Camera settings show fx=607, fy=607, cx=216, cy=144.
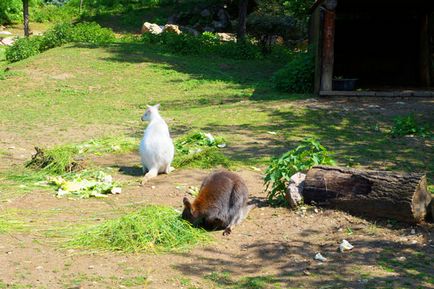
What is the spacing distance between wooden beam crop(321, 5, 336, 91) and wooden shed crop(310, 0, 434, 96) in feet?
4.62

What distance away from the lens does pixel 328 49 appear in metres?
14.4

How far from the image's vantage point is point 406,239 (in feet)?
17.6

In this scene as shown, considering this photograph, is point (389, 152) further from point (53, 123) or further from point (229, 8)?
point (229, 8)

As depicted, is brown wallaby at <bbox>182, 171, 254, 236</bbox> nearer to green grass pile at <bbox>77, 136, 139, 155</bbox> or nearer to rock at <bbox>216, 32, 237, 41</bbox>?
green grass pile at <bbox>77, 136, 139, 155</bbox>

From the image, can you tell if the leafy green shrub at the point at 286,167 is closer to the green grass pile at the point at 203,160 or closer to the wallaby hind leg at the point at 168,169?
the green grass pile at the point at 203,160

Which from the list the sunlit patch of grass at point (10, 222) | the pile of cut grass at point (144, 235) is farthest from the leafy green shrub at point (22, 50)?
the pile of cut grass at point (144, 235)

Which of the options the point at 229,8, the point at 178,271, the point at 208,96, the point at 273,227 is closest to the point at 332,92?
the point at 208,96

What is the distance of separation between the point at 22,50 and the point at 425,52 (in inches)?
572

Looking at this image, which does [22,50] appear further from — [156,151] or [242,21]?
[156,151]

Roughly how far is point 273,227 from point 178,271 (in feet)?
4.47

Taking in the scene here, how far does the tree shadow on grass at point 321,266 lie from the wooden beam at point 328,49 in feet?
30.6

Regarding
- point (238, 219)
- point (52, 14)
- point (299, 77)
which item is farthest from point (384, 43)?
point (52, 14)

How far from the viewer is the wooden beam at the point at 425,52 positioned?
16.4m

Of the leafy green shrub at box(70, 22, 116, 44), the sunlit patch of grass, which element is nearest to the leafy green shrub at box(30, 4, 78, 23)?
the leafy green shrub at box(70, 22, 116, 44)
